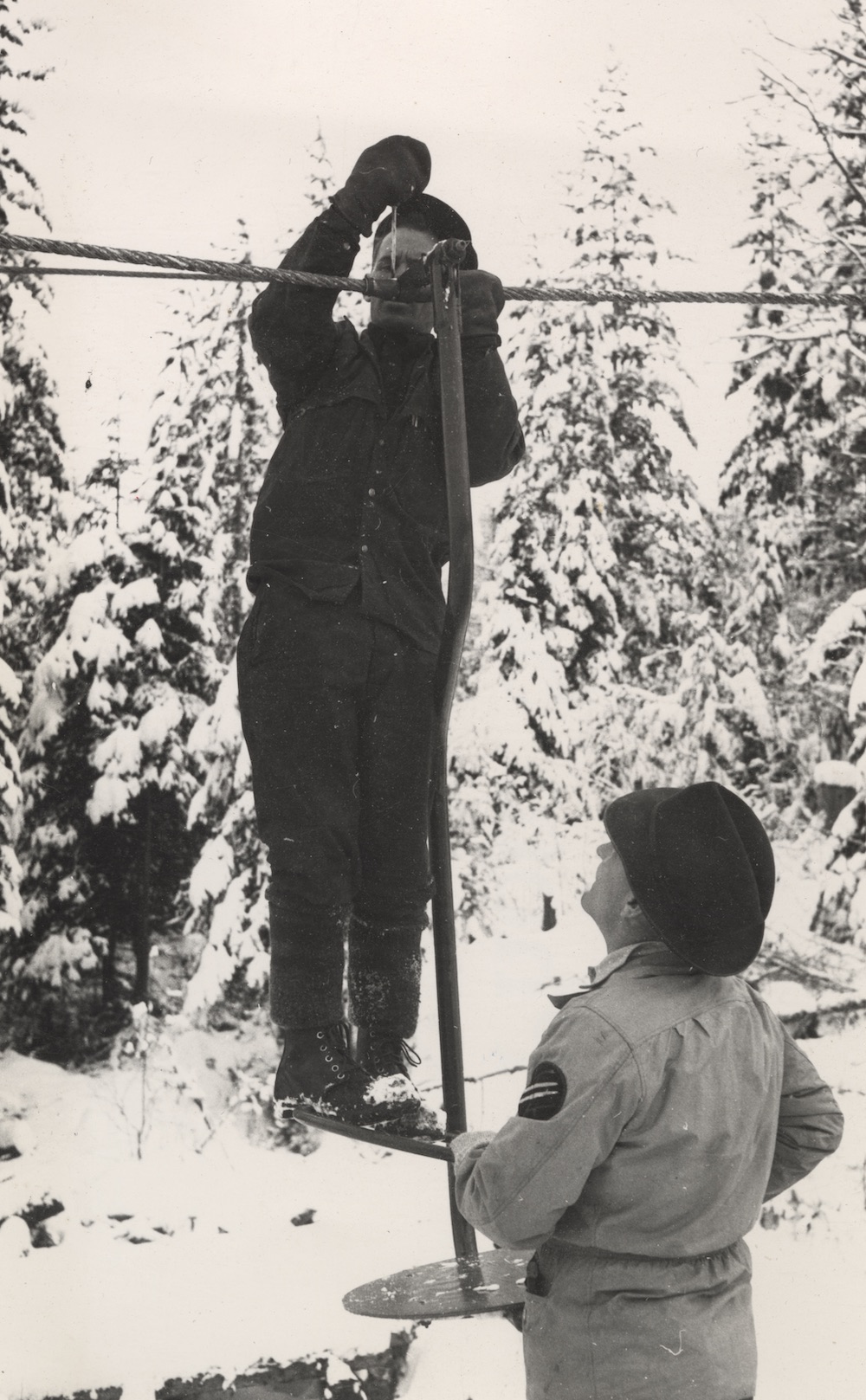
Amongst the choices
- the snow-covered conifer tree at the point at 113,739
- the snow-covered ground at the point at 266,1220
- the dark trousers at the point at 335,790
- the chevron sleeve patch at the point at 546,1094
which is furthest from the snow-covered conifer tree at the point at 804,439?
the chevron sleeve patch at the point at 546,1094

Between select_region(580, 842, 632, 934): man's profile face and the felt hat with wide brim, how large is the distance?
0.03 metres

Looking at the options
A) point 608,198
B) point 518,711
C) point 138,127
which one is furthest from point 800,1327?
point 138,127

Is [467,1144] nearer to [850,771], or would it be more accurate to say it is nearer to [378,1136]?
[378,1136]

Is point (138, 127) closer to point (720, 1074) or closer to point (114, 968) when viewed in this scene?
point (114, 968)

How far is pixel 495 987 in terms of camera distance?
3516mm

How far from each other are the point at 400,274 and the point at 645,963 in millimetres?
1000

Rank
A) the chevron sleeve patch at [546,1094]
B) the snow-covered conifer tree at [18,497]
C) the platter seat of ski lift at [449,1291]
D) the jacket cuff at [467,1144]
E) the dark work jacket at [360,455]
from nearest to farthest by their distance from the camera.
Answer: the chevron sleeve patch at [546,1094], the jacket cuff at [467,1144], the platter seat of ski lift at [449,1291], the dark work jacket at [360,455], the snow-covered conifer tree at [18,497]

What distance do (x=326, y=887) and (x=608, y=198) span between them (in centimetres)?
256

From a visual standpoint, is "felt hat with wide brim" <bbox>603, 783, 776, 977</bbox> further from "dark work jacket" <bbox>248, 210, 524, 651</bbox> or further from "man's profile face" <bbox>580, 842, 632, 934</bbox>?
"dark work jacket" <bbox>248, 210, 524, 651</bbox>

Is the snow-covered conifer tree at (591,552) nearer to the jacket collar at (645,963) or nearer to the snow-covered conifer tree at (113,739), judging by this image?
the snow-covered conifer tree at (113,739)

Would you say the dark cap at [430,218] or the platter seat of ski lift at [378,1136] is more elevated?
the dark cap at [430,218]

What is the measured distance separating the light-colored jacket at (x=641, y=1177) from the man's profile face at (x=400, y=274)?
0.98 metres

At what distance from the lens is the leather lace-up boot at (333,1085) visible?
1.74m

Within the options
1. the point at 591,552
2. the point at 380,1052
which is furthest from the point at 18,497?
the point at 380,1052
